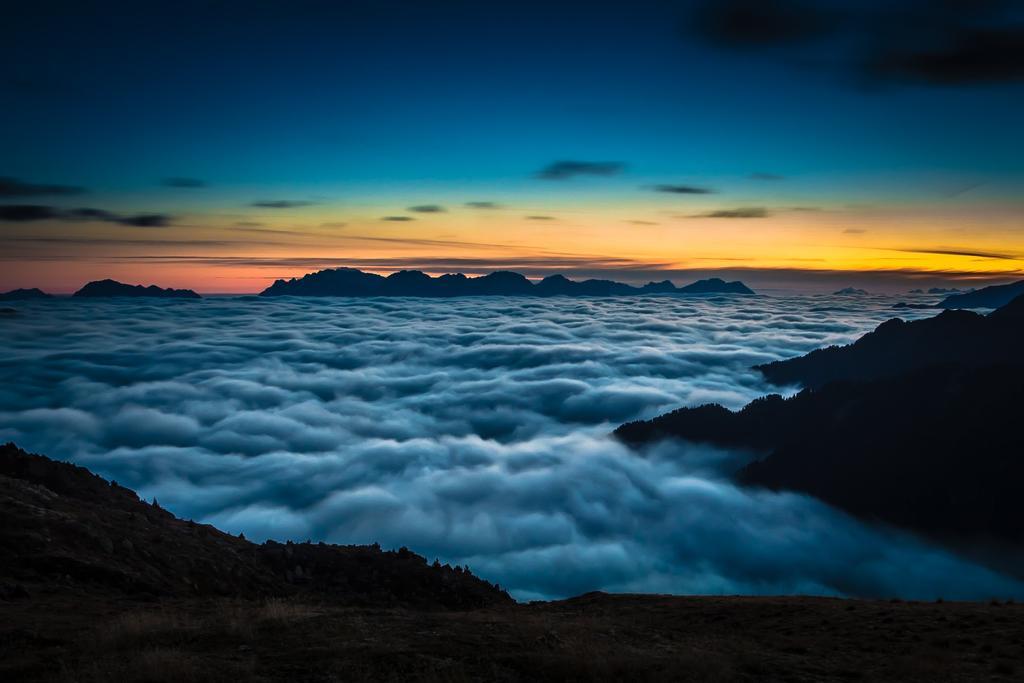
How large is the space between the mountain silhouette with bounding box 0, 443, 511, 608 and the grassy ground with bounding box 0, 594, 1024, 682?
3262 mm

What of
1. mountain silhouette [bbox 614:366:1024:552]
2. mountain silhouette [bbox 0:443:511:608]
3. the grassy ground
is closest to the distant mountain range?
mountain silhouette [bbox 614:366:1024:552]

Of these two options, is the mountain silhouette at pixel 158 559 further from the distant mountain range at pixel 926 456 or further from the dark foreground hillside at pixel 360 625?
the distant mountain range at pixel 926 456

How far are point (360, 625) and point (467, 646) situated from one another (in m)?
3.02

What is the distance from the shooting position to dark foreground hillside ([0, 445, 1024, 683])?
1132 cm

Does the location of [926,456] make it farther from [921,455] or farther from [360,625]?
[360,625]

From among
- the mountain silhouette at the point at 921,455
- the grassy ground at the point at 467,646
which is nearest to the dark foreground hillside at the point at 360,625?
the grassy ground at the point at 467,646

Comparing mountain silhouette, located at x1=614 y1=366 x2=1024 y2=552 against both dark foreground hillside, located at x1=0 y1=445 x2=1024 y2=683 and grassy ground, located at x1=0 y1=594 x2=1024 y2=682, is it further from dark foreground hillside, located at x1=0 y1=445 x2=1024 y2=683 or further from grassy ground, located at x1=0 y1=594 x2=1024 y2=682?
grassy ground, located at x1=0 y1=594 x2=1024 y2=682

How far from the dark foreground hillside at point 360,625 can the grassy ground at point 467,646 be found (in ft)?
0.19

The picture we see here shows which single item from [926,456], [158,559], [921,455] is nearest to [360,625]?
[158,559]

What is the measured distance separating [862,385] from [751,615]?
194 metres

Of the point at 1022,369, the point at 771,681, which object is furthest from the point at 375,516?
the point at 1022,369

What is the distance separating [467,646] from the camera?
1295cm

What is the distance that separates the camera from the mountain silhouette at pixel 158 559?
20.0m

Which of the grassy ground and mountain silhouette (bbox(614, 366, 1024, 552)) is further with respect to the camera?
mountain silhouette (bbox(614, 366, 1024, 552))
